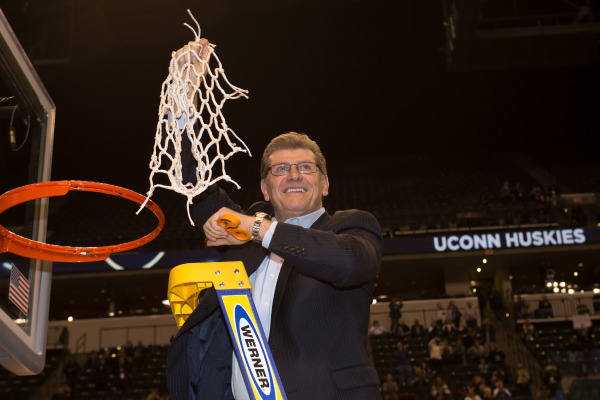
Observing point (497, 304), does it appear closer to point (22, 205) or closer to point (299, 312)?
point (22, 205)

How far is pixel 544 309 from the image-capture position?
1673 cm

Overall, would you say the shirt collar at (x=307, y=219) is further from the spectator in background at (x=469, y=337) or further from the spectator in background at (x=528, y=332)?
the spectator in background at (x=528, y=332)

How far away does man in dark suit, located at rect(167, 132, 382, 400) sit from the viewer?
208 centimetres

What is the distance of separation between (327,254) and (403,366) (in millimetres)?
11479

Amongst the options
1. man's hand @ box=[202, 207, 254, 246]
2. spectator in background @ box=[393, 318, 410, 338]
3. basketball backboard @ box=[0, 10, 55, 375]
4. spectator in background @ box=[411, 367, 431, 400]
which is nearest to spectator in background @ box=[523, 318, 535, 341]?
spectator in background @ box=[393, 318, 410, 338]

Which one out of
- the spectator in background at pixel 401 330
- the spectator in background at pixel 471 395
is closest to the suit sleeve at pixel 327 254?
the spectator in background at pixel 471 395

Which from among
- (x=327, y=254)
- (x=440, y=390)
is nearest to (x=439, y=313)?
(x=440, y=390)

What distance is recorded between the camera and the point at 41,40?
1417 centimetres

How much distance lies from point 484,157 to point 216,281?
23774mm

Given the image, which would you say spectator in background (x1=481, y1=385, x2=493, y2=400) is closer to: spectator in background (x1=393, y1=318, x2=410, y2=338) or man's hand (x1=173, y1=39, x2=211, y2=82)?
spectator in background (x1=393, y1=318, x2=410, y2=338)

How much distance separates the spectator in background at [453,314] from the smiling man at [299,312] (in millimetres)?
14118

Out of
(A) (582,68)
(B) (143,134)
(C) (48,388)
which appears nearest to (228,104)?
(B) (143,134)

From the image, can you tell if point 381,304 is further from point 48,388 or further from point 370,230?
point 370,230

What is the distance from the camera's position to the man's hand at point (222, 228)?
2129 millimetres
